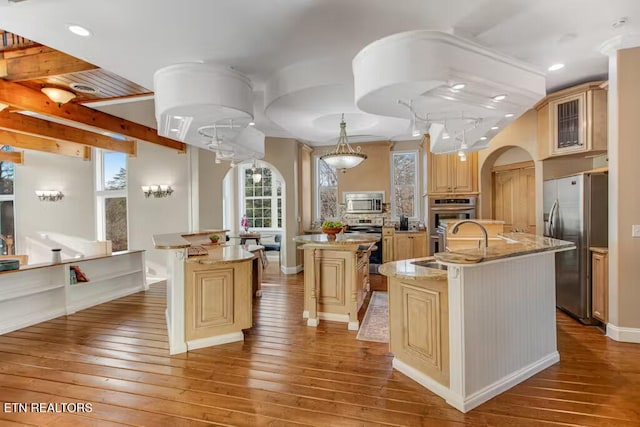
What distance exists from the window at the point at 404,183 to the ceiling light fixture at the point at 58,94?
585 cm

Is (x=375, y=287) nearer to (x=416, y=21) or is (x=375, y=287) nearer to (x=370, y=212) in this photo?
(x=370, y=212)

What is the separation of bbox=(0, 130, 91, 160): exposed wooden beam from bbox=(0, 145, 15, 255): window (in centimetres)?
226

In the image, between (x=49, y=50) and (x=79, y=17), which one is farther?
(x=49, y=50)

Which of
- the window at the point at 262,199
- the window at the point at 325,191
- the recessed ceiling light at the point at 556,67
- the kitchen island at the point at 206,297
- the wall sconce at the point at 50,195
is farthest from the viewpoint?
the window at the point at 262,199

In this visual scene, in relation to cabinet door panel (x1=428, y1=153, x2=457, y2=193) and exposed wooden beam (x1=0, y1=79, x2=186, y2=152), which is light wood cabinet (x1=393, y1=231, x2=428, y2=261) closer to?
cabinet door panel (x1=428, y1=153, x2=457, y2=193)

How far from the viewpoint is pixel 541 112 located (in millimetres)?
4445

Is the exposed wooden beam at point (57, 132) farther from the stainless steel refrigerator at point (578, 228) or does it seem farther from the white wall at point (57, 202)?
the stainless steel refrigerator at point (578, 228)

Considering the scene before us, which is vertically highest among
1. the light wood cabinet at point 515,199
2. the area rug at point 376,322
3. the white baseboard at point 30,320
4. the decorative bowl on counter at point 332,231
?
the light wood cabinet at point 515,199

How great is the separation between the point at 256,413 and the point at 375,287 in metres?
3.69

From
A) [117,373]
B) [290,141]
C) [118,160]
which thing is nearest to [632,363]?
[117,373]

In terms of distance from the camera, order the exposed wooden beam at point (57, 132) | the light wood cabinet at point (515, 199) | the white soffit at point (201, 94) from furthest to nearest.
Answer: the light wood cabinet at point (515, 199) < the exposed wooden beam at point (57, 132) < the white soffit at point (201, 94)

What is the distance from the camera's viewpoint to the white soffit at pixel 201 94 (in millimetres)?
2979

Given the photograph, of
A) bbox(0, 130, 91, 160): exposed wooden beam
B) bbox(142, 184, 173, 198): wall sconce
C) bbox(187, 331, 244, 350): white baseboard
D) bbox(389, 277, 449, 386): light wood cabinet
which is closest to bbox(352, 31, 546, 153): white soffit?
bbox(389, 277, 449, 386): light wood cabinet

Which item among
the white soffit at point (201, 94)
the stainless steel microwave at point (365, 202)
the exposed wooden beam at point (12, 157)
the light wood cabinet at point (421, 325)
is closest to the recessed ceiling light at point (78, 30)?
the white soffit at point (201, 94)
